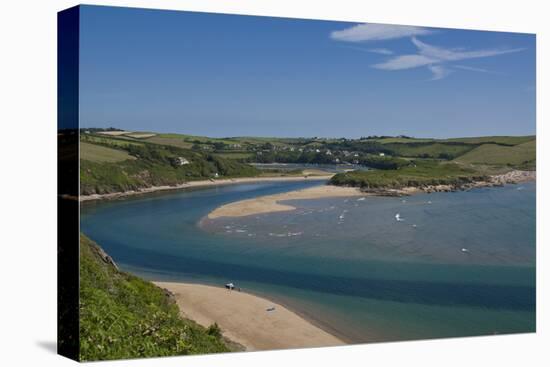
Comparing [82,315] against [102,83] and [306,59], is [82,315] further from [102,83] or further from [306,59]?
[306,59]

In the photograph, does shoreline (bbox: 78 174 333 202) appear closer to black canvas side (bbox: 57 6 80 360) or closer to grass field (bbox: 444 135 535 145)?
black canvas side (bbox: 57 6 80 360)

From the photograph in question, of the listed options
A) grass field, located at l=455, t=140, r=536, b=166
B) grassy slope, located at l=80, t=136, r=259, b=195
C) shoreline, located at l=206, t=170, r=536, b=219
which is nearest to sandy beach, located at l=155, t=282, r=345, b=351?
shoreline, located at l=206, t=170, r=536, b=219

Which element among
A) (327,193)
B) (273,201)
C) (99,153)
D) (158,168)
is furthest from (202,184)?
(327,193)

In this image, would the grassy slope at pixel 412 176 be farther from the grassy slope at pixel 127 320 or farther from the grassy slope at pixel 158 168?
the grassy slope at pixel 127 320

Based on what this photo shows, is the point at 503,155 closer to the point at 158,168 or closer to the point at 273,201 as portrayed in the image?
the point at 273,201

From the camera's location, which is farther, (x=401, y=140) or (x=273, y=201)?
(x=401, y=140)

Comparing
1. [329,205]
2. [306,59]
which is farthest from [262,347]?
[306,59]

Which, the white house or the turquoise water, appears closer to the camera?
the turquoise water
